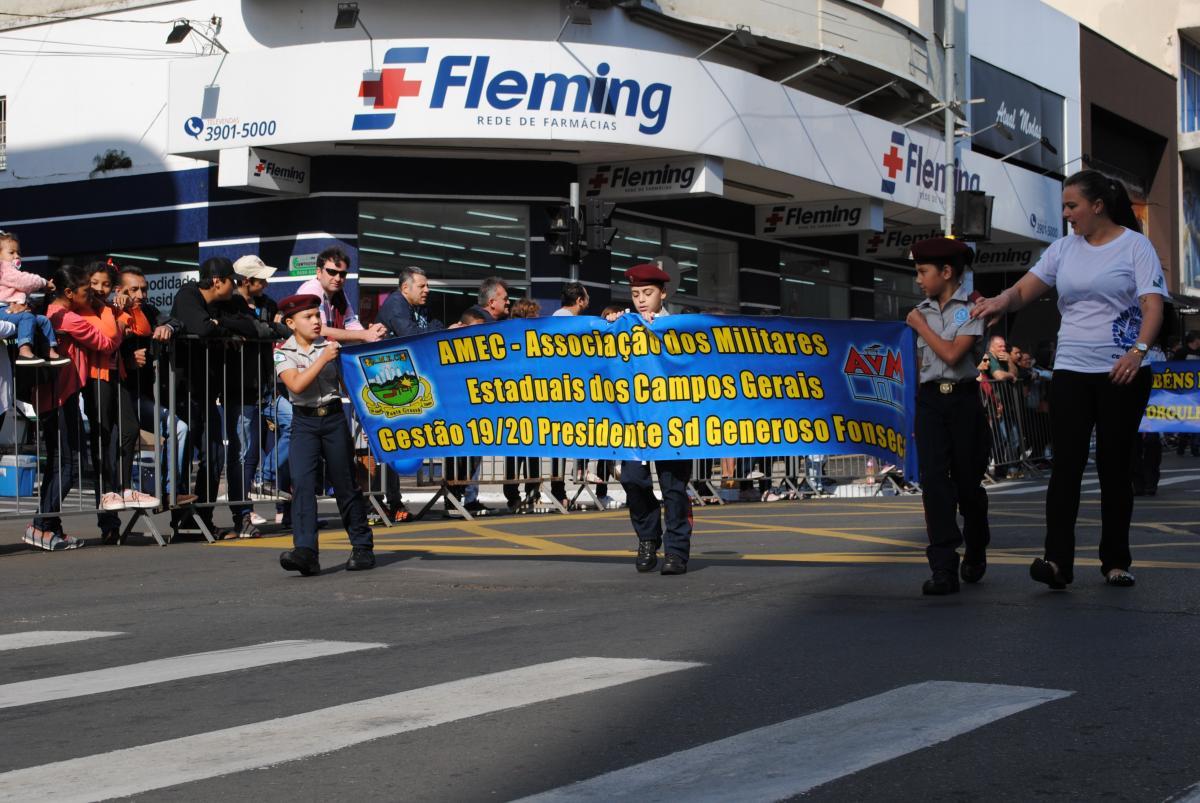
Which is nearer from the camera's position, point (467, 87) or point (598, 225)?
point (598, 225)

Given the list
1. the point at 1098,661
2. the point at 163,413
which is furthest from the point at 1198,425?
the point at 1098,661

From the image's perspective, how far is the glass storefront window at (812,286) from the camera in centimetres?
2916

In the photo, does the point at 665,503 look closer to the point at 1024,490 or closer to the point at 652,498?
the point at 652,498

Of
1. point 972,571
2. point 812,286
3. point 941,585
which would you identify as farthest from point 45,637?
point 812,286

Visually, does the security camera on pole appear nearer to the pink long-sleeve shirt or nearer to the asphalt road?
the pink long-sleeve shirt

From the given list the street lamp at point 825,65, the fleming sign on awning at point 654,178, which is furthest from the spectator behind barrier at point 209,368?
the street lamp at point 825,65

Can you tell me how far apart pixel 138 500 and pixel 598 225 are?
8934 mm

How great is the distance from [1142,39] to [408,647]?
44.2 meters

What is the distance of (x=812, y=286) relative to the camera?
3020cm

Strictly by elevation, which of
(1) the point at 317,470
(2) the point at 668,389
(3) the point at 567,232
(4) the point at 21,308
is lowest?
(1) the point at 317,470

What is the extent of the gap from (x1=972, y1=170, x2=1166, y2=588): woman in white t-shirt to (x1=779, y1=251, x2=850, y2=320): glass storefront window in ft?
66.0

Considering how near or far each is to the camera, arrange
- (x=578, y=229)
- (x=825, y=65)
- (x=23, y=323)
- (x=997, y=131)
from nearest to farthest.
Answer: (x=23, y=323) < (x=578, y=229) < (x=825, y=65) < (x=997, y=131)

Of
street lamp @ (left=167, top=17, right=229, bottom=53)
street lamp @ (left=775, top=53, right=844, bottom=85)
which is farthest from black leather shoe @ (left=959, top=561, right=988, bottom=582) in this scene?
street lamp @ (left=775, top=53, right=844, bottom=85)

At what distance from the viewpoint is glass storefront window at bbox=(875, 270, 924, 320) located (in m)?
33.1
